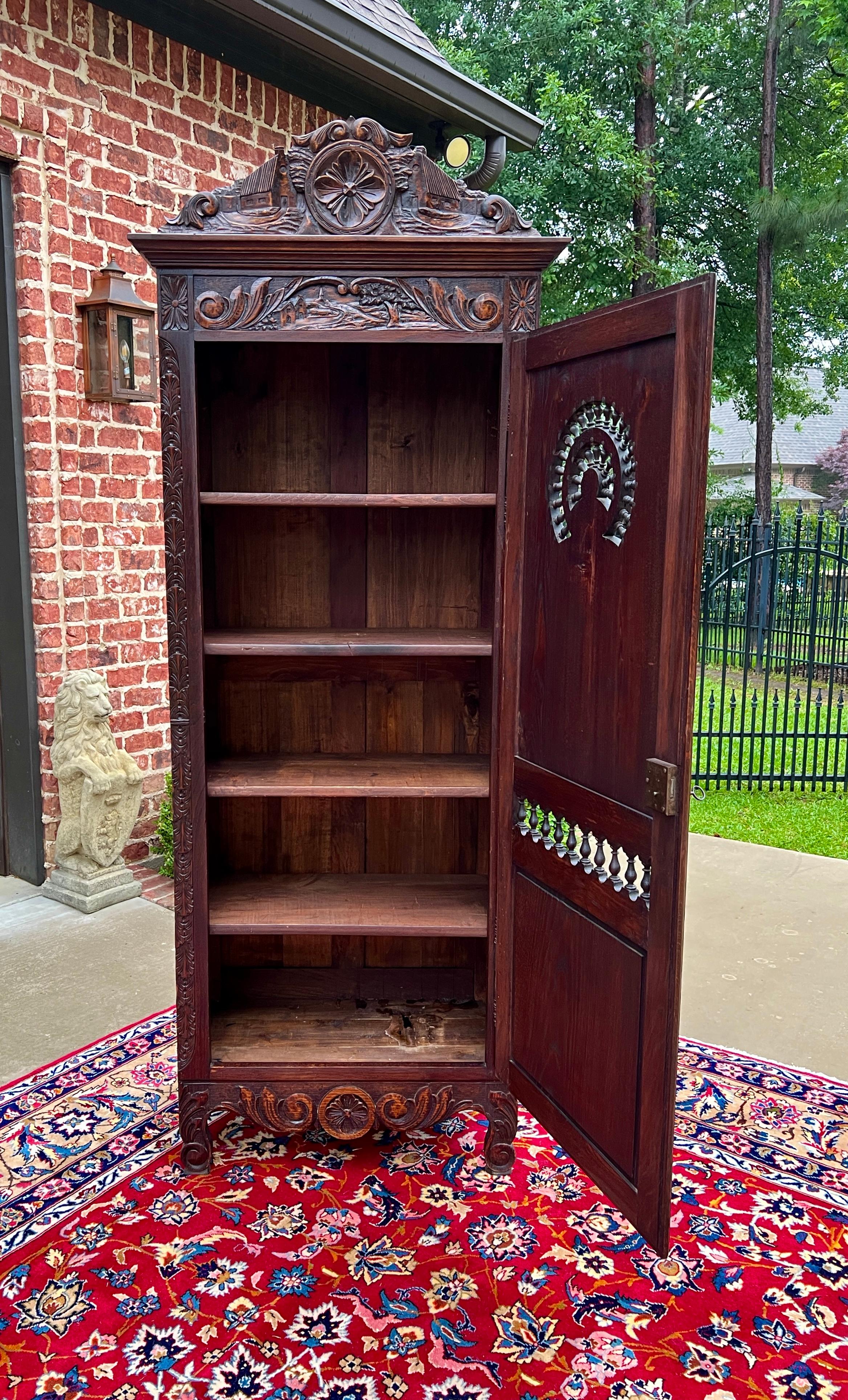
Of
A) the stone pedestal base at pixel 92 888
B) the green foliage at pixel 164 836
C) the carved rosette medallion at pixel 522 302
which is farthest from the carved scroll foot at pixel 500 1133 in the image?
the green foliage at pixel 164 836

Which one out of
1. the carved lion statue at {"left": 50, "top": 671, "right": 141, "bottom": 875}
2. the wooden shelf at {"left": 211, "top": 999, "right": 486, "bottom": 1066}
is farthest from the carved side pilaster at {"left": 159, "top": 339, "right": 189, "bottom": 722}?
the carved lion statue at {"left": 50, "top": 671, "right": 141, "bottom": 875}

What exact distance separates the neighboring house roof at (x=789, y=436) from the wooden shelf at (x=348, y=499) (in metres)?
20.5

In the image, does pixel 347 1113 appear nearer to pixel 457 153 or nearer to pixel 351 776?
pixel 351 776

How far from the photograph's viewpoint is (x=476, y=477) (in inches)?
107

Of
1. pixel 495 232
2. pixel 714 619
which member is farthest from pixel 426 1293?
pixel 714 619

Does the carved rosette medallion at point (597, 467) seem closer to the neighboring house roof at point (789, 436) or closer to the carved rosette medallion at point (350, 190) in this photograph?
the carved rosette medallion at point (350, 190)

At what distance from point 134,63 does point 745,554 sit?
17.3 ft

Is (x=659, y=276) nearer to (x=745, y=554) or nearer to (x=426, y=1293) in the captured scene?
(x=745, y=554)

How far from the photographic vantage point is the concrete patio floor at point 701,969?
3080 mm

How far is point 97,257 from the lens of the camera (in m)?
4.14

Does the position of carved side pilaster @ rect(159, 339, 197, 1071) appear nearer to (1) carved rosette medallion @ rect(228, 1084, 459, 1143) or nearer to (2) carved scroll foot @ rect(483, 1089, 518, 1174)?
(1) carved rosette medallion @ rect(228, 1084, 459, 1143)

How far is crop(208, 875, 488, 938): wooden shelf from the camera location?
2.46 meters

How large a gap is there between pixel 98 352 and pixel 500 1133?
3.36m

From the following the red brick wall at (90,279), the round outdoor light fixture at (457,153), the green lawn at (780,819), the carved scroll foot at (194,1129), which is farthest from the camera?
the green lawn at (780,819)
